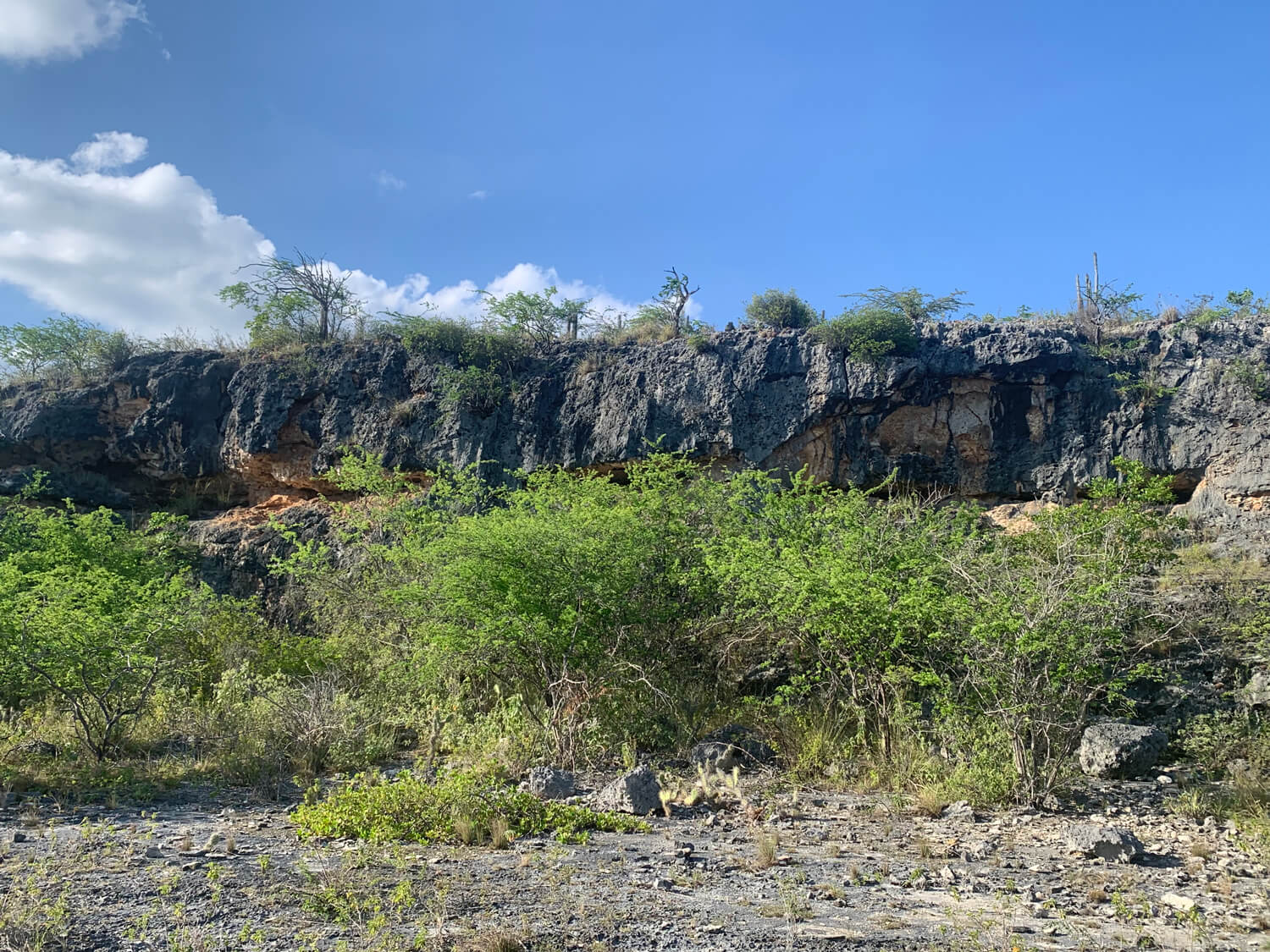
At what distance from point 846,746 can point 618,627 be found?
2.67m

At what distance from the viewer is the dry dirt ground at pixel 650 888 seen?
4035 mm

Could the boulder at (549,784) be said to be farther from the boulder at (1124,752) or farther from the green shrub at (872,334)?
the green shrub at (872,334)

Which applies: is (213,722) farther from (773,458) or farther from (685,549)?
(773,458)

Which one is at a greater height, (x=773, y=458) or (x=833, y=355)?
(x=833, y=355)

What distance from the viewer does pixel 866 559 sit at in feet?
26.5

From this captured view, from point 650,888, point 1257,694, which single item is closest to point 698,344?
point 1257,694

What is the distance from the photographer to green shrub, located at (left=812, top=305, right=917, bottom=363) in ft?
59.1

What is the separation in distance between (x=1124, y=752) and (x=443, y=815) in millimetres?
6474

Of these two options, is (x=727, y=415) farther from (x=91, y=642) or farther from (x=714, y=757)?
(x=91, y=642)

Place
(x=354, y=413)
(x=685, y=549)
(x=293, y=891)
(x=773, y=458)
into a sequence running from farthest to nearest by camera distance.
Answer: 1. (x=354, y=413)
2. (x=773, y=458)
3. (x=685, y=549)
4. (x=293, y=891)

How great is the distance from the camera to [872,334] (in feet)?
59.4

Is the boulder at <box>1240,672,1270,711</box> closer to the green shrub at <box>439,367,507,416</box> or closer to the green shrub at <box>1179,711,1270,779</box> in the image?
the green shrub at <box>1179,711,1270,779</box>

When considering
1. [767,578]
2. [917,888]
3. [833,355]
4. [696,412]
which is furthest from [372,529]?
[917,888]

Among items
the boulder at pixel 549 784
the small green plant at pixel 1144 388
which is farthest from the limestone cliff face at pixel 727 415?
the boulder at pixel 549 784
